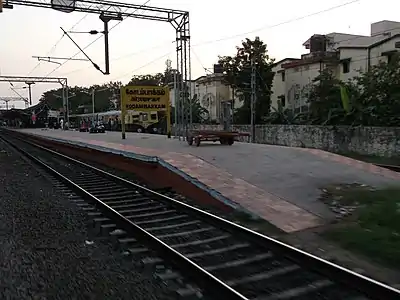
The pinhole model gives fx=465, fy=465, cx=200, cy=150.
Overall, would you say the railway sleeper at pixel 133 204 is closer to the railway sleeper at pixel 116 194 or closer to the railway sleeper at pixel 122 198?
the railway sleeper at pixel 122 198

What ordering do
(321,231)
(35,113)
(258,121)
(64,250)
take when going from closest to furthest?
1. (64,250)
2. (321,231)
3. (258,121)
4. (35,113)

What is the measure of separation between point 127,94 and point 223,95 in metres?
32.4

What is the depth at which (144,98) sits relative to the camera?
81.5 feet

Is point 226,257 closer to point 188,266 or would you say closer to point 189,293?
point 188,266

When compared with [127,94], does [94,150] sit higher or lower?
lower

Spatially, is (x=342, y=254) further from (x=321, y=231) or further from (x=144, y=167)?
(x=144, y=167)

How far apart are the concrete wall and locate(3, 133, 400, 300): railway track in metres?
14.5

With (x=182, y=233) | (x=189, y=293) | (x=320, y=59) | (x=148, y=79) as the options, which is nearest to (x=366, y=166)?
(x=182, y=233)

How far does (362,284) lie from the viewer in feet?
14.6

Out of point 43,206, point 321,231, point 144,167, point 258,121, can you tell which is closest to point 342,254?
point 321,231

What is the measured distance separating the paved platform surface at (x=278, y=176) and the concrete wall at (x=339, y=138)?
24.9ft

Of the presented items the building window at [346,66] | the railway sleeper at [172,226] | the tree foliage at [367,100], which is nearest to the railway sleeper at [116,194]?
the railway sleeper at [172,226]

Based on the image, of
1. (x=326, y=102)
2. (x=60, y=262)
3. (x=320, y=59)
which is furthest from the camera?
(x=320, y=59)

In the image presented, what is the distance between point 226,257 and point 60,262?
2059 millimetres
